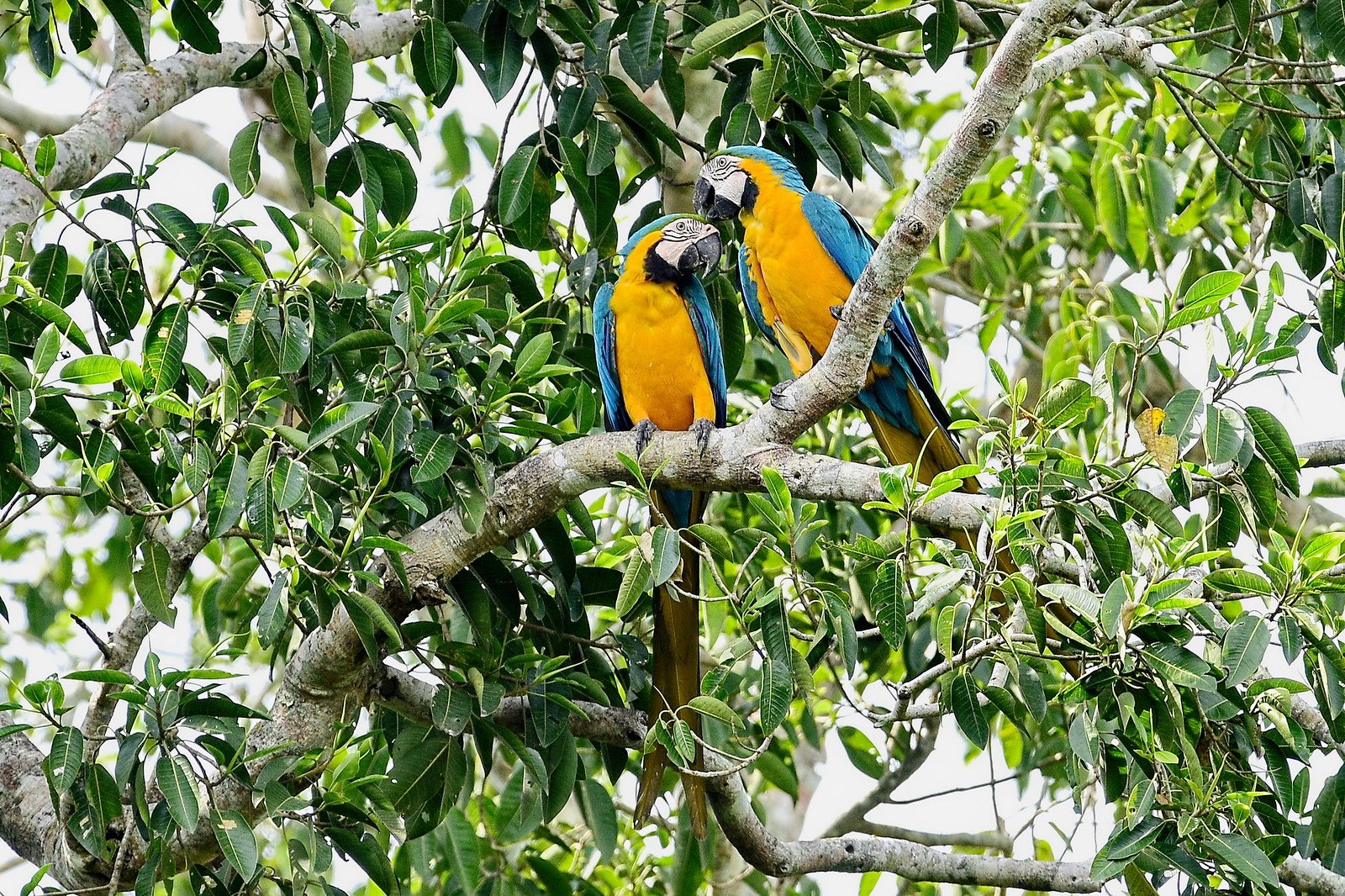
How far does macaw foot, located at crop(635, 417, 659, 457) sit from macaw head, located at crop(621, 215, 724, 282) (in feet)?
1.12

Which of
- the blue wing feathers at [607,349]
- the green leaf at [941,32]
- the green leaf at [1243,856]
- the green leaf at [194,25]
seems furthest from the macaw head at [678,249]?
the green leaf at [1243,856]

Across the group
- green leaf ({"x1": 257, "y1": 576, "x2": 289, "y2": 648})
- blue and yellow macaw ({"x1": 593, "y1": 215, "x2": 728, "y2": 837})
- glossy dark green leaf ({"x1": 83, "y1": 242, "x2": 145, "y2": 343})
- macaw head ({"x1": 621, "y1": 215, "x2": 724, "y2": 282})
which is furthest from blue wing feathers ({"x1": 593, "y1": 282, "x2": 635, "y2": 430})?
green leaf ({"x1": 257, "y1": 576, "x2": 289, "y2": 648})

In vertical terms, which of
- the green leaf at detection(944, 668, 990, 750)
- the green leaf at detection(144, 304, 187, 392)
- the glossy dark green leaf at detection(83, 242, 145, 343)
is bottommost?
the green leaf at detection(944, 668, 990, 750)

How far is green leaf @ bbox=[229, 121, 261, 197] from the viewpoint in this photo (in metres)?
2.32

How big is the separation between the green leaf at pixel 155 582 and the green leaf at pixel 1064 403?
1333 millimetres

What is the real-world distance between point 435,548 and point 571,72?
1013 mm

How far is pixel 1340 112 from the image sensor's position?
8.21 ft

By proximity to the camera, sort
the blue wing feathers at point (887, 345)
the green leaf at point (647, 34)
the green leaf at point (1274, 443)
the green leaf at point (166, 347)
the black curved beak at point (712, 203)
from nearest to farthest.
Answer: the green leaf at point (1274, 443), the green leaf at point (166, 347), the green leaf at point (647, 34), the blue wing feathers at point (887, 345), the black curved beak at point (712, 203)

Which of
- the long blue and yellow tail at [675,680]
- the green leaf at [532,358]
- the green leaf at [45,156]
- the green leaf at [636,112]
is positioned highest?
the green leaf at [45,156]

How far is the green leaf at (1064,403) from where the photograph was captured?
1.70 meters

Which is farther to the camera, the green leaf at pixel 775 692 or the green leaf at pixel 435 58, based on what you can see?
the green leaf at pixel 435 58

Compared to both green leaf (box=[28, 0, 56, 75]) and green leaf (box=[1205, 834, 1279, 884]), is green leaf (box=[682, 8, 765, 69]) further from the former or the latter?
green leaf (box=[1205, 834, 1279, 884])

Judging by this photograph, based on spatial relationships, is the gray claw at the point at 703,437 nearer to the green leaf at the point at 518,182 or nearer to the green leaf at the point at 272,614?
the green leaf at the point at 518,182

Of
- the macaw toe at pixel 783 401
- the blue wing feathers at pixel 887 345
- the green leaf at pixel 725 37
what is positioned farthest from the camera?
the blue wing feathers at pixel 887 345
